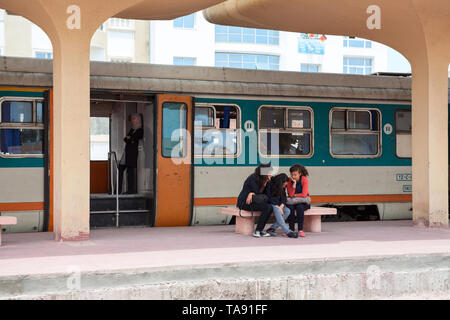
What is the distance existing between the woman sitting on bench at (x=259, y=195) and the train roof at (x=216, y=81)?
2033mm

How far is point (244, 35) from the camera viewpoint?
37.9 meters

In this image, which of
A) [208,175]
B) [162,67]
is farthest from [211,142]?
[162,67]

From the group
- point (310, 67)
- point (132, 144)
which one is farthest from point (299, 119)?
point (310, 67)

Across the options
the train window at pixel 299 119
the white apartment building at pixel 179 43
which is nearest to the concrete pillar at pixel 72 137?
the train window at pixel 299 119

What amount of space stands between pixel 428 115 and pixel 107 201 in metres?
5.78

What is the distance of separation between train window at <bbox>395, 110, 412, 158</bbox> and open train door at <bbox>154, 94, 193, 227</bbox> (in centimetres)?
424

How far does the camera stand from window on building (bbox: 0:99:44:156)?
11.1 meters

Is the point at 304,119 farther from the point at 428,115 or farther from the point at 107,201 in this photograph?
the point at 107,201

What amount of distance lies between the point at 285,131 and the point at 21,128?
15.3 ft

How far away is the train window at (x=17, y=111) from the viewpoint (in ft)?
36.6

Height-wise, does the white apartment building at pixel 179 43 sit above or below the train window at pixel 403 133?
above

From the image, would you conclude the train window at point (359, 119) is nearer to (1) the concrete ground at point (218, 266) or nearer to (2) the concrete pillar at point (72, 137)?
(1) the concrete ground at point (218, 266)
